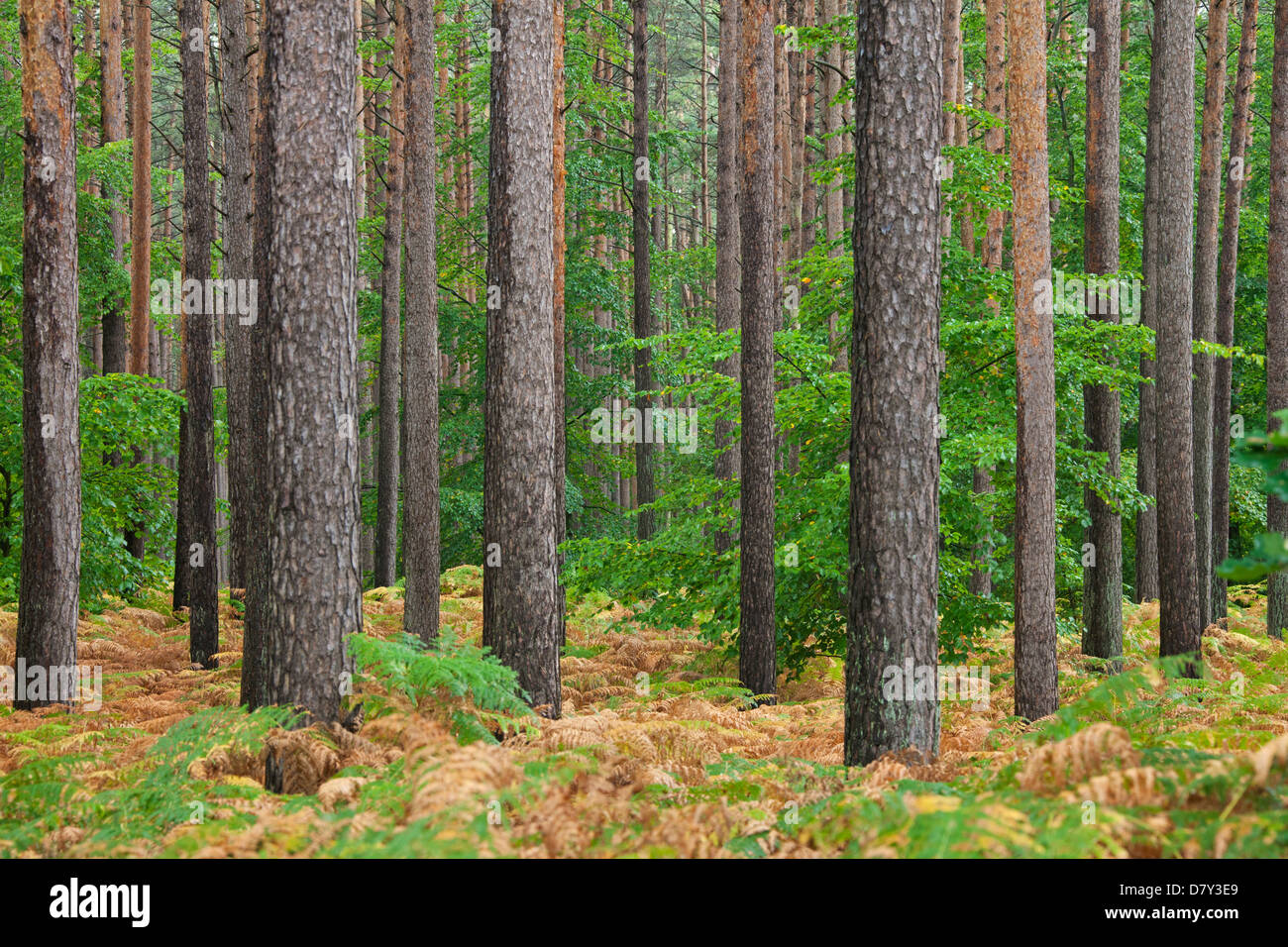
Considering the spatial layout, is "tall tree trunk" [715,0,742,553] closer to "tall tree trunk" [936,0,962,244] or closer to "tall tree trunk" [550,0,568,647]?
"tall tree trunk" [550,0,568,647]

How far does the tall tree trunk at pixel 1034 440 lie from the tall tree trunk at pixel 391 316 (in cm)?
961

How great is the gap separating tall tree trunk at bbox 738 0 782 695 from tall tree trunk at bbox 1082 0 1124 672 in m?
4.10

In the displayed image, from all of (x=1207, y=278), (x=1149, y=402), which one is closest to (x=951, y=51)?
(x=1207, y=278)

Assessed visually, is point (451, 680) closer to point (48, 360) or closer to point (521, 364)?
point (521, 364)

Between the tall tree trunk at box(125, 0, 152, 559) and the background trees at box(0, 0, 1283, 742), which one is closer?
the background trees at box(0, 0, 1283, 742)

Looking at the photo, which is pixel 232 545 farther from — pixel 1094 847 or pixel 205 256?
pixel 1094 847

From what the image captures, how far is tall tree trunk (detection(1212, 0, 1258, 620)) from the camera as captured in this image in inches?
598

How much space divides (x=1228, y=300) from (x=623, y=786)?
1547cm

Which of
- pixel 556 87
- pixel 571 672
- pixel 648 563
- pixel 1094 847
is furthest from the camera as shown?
pixel 556 87

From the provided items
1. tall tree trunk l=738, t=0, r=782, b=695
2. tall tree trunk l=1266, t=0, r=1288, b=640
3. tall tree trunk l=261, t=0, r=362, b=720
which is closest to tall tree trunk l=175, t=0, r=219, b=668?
tall tree trunk l=738, t=0, r=782, b=695

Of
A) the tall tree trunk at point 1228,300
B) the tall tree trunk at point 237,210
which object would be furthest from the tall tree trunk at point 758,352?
the tall tree trunk at point 1228,300

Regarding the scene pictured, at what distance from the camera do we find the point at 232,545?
53.3ft
